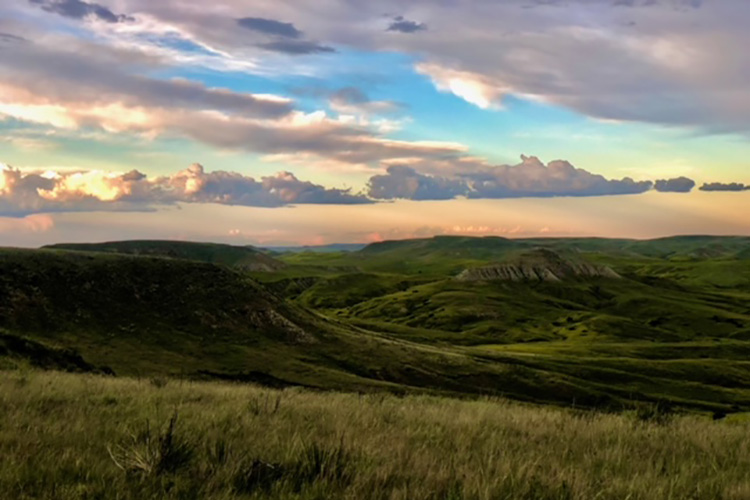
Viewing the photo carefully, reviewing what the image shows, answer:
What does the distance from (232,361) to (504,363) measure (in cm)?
3693

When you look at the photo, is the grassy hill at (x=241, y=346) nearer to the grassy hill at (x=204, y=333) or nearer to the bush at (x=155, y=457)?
the grassy hill at (x=204, y=333)

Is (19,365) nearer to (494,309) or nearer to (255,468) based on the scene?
(255,468)

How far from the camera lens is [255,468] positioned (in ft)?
23.5

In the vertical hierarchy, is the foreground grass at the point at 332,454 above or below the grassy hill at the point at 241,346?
above

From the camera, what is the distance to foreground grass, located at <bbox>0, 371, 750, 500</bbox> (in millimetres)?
6652

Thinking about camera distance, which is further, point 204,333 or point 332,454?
point 204,333

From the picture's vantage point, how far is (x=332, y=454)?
7.73 m

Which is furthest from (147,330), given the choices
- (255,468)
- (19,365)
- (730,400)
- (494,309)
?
(494,309)

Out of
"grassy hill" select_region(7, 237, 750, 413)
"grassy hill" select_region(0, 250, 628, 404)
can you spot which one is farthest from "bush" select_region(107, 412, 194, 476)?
"grassy hill" select_region(0, 250, 628, 404)

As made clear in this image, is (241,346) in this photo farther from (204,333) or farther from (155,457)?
(155,457)

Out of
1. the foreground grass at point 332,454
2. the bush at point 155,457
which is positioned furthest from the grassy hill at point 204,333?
the bush at point 155,457

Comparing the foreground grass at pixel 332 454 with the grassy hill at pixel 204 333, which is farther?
the grassy hill at pixel 204 333

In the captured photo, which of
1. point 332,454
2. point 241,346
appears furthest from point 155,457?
point 241,346

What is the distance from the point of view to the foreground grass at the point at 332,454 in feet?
21.8
